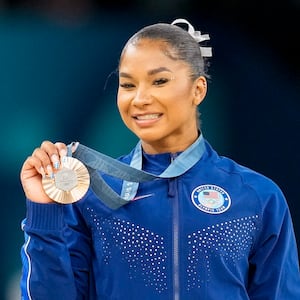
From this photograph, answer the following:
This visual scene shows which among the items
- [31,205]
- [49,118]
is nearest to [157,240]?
[31,205]

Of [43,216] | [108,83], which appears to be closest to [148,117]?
[43,216]

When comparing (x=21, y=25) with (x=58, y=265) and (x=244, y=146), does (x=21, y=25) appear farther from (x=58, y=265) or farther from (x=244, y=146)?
(x=58, y=265)

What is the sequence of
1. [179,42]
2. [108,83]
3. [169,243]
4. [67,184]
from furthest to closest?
1. [108,83]
2. [179,42]
3. [169,243]
4. [67,184]

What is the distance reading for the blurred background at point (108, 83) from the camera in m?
3.72

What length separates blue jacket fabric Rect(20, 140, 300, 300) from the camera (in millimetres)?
2277

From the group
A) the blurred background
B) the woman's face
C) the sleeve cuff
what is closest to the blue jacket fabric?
the sleeve cuff

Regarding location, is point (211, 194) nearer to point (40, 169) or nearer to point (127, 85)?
point (127, 85)

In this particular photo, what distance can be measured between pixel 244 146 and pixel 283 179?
229mm

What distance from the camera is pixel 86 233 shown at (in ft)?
7.89

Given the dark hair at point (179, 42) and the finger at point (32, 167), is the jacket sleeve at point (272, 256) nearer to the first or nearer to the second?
the dark hair at point (179, 42)

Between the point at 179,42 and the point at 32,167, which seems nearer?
the point at 32,167

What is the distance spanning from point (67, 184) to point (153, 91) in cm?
35

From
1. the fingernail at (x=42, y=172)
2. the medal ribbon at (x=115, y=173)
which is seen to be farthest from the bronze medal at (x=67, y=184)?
the medal ribbon at (x=115, y=173)

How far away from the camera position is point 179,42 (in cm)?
245
